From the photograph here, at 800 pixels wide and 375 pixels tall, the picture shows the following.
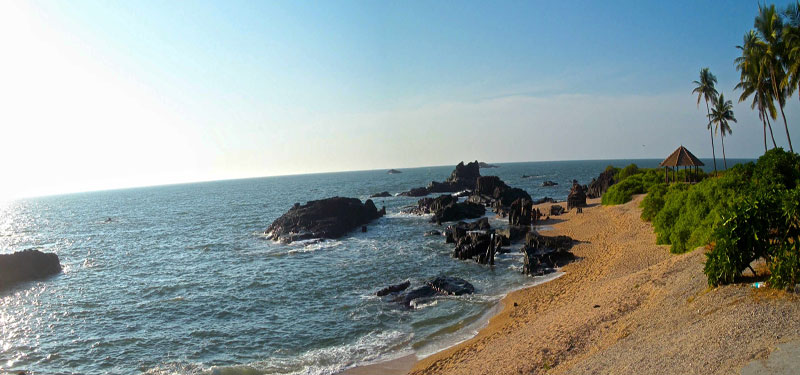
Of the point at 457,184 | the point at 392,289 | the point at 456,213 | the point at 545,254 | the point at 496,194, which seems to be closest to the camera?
the point at 392,289

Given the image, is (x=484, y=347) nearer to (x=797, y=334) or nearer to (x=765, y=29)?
(x=797, y=334)

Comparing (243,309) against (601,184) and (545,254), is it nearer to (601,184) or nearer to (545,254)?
(545,254)

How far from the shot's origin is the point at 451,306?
82.0ft

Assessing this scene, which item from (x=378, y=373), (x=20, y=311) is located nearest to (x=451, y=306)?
(x=378, y=373)

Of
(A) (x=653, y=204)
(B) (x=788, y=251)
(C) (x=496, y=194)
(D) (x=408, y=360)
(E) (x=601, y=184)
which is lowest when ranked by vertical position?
(D) (x=408, y=360)

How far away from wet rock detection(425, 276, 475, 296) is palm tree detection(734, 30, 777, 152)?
32.6m

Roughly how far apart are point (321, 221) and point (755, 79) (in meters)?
49.8

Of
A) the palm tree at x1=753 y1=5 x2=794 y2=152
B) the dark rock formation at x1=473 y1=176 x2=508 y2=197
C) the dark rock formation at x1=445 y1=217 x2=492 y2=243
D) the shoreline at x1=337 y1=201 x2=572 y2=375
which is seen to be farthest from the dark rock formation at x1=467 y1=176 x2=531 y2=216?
the shoreline at x1=337 y1=201 x2=572 y2=375

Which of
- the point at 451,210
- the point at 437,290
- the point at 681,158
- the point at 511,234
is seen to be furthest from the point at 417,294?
the point at 681,158

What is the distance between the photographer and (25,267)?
39.9 metres

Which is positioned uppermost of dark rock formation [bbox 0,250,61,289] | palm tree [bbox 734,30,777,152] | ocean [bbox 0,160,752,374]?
palm tree [bbox 734,30,777,152]

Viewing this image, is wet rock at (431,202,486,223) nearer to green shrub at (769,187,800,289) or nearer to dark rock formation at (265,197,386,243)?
dark rock formation at (265,197,386,243)

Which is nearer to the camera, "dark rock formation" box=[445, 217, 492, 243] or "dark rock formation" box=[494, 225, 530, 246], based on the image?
"dark rock formation" box=[494, 225, 530, 246]

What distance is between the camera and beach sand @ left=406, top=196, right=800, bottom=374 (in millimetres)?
10664
